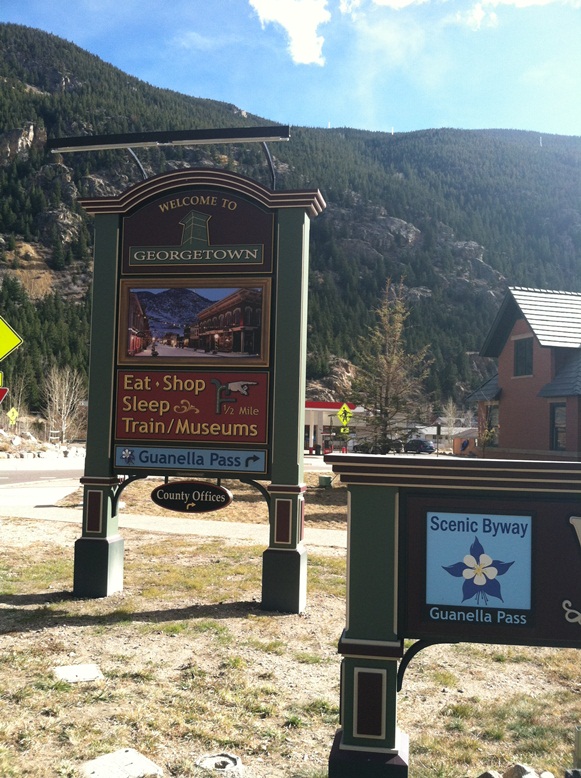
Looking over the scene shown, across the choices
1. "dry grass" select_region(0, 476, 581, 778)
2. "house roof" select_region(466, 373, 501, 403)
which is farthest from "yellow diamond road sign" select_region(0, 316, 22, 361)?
"house roof" select_region(466, 373, 501, 403)

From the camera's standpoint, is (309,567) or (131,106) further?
(131,106)

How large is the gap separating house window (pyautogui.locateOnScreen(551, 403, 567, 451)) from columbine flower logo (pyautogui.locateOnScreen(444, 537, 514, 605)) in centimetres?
2220

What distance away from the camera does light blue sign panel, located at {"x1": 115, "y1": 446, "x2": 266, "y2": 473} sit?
31.0 ft

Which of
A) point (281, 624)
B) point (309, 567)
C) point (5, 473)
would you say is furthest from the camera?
point (5, 473)

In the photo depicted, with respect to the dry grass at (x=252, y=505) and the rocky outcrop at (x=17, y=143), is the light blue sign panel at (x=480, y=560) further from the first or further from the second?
the rocky outcrop at (x=17, y=143)

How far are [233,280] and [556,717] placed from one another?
668 centimetres

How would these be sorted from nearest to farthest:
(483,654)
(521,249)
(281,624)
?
(483,654) → (281,624) → (521,249)

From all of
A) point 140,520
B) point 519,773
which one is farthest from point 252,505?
point 519,773

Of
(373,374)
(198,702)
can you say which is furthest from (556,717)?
(373,374)

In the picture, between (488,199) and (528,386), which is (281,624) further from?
(488,199)

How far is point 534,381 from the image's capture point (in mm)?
26234

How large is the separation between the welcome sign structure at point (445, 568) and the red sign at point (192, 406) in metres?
5.22

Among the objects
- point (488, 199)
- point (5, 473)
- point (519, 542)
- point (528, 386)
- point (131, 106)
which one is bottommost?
point (5, 473)

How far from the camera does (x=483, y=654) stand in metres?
7.38
